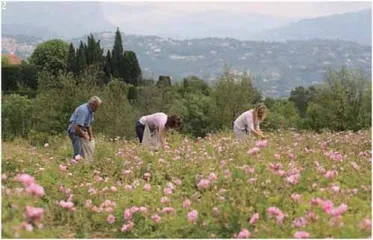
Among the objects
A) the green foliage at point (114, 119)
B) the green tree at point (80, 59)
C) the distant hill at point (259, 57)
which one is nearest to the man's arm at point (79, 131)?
the green foliage at point (114, 119)

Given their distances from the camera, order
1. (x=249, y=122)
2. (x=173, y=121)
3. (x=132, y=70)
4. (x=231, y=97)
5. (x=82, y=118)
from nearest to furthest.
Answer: (x=82, y=118) → (x=173, y=121) → (x=249, y=122) → (x=231, y=97) → (x=132, y=70)

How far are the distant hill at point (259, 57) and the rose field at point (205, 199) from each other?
241 ft

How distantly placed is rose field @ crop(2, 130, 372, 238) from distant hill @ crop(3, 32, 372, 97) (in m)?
73.5

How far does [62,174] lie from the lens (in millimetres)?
6656

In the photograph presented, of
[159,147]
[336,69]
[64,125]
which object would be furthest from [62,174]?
[336,69]

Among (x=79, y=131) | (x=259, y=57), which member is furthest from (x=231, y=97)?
(x=259, y=57)

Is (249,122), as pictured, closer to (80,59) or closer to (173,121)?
(173,121)

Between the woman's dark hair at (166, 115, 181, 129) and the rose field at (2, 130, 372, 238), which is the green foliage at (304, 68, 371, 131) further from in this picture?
the rose field at (2, 130, 372, 238)

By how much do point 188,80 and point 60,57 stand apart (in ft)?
85.2

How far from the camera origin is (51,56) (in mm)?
70250

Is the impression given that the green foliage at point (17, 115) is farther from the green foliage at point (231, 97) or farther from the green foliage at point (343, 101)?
the green foliage at point (343, 101)

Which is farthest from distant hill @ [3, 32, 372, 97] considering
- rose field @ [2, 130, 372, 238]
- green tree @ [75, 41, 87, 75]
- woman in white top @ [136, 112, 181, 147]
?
rose field @ [2, 130, 372, 238]

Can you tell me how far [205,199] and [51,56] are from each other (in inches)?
2662

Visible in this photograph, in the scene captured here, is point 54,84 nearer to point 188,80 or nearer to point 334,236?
point 188,80
